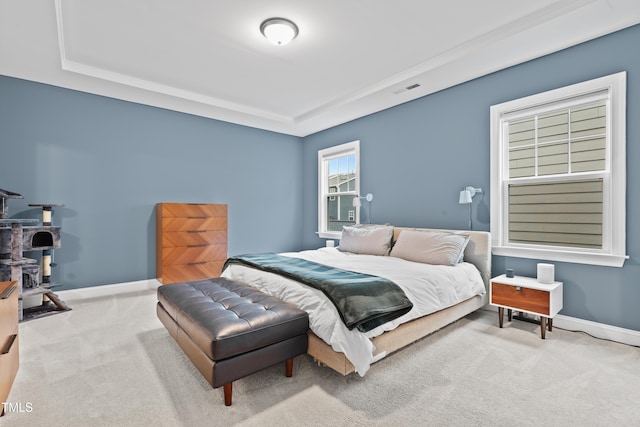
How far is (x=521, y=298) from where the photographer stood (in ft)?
9.06

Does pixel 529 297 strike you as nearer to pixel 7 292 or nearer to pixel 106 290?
pixel 7 292

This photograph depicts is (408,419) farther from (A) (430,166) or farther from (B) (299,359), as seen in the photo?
(A) (430,166)

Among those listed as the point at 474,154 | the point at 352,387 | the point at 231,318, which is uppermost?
the point at 474,154

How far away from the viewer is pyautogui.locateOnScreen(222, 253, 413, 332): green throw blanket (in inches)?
74.6

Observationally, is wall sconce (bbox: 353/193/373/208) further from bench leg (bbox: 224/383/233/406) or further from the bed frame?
bench leg (bbox: 224/383/233/406)

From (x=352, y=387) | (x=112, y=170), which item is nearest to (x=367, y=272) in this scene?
(x=352, y=387)

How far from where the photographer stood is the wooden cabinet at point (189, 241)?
413 centimetres

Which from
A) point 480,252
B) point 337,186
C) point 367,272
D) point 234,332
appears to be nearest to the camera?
point 234,332

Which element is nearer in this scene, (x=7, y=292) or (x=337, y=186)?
(x=7, y=292)

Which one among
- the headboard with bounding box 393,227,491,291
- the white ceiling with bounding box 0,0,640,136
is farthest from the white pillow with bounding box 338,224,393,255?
the white ceiling with bounding box 0,0,640,136

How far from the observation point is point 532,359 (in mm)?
2307

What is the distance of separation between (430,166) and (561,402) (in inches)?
109

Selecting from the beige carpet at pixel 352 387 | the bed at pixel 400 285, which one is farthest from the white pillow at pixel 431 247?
the beige carpet at pixel 352 387

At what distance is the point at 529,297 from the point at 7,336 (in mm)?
3715
